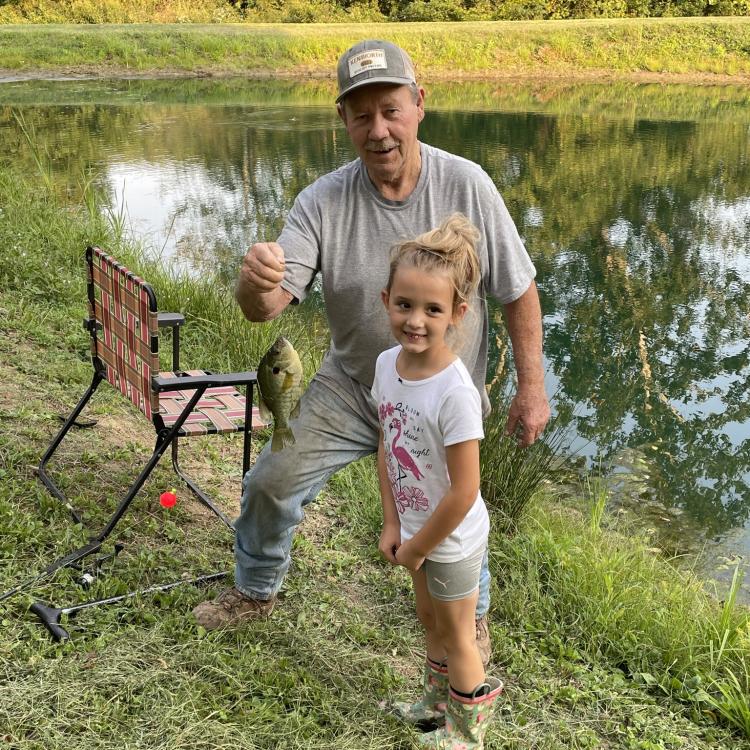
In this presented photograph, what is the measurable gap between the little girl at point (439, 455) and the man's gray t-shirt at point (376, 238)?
0.37 m

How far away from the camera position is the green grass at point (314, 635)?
262 centimetres

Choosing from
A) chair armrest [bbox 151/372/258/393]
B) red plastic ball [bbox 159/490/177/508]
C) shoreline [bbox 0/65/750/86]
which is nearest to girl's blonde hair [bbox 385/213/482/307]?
chair armrest [bbox 151/372/258/393]

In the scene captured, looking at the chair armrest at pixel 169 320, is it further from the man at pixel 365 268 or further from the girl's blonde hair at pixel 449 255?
the girl's blonde hair at pixel 449 255

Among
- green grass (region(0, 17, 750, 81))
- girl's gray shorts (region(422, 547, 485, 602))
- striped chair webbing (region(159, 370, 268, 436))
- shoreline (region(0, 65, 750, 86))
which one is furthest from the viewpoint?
green grass (region(0, 17, 750, 81))

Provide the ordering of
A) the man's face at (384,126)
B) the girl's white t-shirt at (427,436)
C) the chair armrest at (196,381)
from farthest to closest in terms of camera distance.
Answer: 1. the chair armrest at (196,381)
2. the man's face at (384,126)
3. the girl's white t-shirt at (427,436)

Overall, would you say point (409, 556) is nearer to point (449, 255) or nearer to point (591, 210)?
point (449, 255)

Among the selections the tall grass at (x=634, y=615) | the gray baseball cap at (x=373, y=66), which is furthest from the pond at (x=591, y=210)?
the gray baseball cap at (x=373, y=66)

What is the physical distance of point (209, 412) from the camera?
375 cm

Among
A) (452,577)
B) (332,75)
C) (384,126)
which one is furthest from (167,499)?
(332,75)

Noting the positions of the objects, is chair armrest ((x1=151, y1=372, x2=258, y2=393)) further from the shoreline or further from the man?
the shoreline

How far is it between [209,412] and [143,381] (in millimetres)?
444

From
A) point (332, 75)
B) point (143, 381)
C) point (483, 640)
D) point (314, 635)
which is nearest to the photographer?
point (483, 640)

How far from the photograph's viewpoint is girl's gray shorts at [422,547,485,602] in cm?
241

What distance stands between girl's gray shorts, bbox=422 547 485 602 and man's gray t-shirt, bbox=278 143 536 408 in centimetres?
70
